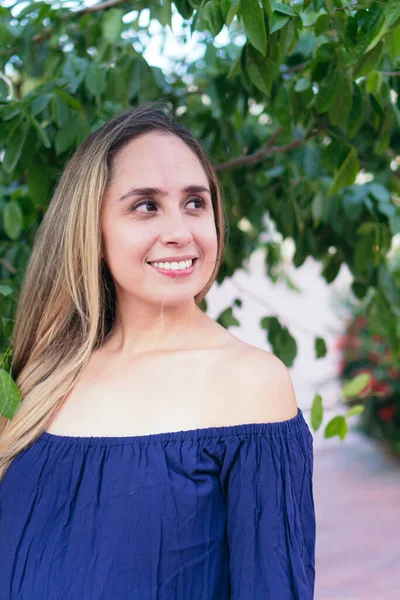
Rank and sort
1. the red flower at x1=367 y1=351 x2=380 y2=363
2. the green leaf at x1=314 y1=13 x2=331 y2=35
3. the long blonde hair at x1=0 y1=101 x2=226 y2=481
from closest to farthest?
the green leaf at x1=314 y1=13 x2=331 y2=35
the long blonde hair at x1=0 y1=101 x2=226 y2=481
the red flower at x1=367 y1=351 x2=380 y2=363

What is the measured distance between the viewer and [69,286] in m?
1.96

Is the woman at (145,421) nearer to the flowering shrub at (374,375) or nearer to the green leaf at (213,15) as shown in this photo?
the green leaf at (213,15)

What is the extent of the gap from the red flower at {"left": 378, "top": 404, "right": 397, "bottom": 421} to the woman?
5213 mm

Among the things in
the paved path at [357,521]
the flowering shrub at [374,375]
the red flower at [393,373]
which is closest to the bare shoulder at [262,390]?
the paved path at [357,521]

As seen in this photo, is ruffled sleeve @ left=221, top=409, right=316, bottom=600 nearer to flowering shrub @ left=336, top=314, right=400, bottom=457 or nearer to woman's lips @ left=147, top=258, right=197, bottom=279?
woman's lips @ left=147, top=258, right=197, bottom=279

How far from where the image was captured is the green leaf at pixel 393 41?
54.7 inches

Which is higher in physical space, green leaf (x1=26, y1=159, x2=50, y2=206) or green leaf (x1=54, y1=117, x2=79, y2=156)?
green leaf (x1=54, y1=117, x2=79, y2=156)

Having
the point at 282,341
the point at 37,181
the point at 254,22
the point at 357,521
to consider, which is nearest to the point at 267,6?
the point at 254,22

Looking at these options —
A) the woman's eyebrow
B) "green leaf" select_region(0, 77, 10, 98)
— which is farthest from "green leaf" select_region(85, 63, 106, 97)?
the woman's eyebrow

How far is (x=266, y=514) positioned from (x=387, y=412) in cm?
557

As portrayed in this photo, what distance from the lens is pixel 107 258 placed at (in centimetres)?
186

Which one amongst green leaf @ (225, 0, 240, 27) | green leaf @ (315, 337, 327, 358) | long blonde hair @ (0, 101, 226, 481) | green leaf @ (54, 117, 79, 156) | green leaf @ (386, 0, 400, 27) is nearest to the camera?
green leaf @ (386, 0, 400, 27)

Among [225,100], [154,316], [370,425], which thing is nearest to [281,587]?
[154,316]

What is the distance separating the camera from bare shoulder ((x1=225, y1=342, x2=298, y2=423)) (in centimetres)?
158
